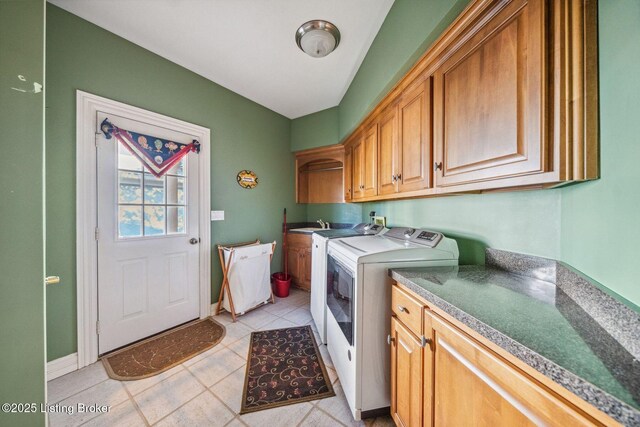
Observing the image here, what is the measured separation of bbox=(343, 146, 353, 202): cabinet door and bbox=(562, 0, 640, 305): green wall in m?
2.20

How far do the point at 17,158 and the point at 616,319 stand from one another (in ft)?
6.49

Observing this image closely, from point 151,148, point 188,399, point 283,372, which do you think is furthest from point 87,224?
point 283,372

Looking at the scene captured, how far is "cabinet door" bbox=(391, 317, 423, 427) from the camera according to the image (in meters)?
0.95

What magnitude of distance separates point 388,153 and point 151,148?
2162 millimetres

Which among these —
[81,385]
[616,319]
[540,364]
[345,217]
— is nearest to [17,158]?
[81,385]

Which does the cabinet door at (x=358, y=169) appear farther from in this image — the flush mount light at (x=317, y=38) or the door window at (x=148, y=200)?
the door window at (x=148, y=200)

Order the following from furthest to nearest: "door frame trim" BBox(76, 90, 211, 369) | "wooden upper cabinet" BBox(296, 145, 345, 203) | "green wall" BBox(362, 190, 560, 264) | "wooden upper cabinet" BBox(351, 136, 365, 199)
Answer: "wooden upper cabinet" BBox(296, 145, 345, 203) → "wooden upper cabinet" BBox(351, 136, 365, 199) → "door frame trim" BBox(76, 90, 211, 369) → "green wall" BBox(362, 190, 560, 264)

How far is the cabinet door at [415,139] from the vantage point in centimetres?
132

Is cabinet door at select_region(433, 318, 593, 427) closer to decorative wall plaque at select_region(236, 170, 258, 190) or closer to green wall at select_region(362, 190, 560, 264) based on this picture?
green wall at select_region(362, 190, 560, 264)

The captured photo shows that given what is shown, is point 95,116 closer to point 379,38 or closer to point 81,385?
point 81,385

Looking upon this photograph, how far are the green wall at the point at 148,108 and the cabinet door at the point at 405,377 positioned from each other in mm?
2148

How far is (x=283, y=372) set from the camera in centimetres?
165

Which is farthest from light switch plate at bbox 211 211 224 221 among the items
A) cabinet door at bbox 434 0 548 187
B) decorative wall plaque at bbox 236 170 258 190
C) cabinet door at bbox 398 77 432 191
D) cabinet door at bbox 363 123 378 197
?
cabinet door at bbox 434 0 548 187

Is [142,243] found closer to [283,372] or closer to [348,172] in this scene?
[283,372]
